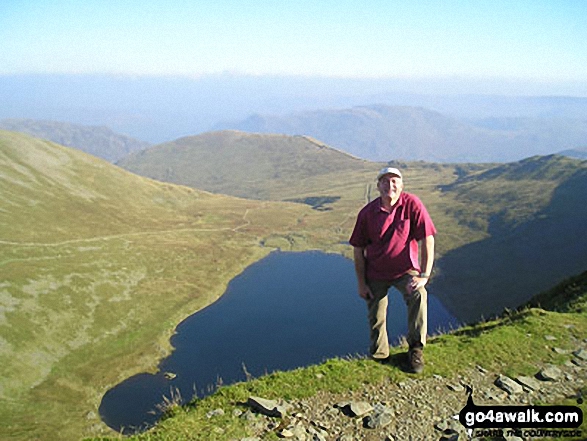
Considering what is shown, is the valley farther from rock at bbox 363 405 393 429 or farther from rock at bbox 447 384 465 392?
rock at bbox 447 384 465 392

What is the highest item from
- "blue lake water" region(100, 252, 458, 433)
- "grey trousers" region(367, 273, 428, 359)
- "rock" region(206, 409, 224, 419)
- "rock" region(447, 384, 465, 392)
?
"grey trousers" region(367, 273, 428, 359)

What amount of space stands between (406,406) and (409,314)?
8.90 feet

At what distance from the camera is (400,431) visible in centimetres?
1009

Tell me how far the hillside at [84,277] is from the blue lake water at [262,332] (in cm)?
400

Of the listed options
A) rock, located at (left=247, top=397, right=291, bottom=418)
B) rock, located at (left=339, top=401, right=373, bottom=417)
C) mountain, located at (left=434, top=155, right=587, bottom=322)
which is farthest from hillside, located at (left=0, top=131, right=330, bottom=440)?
mountain, located at (left=434, top=155, right=587, bottom=322)

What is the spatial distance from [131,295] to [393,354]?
106413mm

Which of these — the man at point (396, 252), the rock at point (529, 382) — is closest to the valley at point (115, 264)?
the man at point (396, 252)

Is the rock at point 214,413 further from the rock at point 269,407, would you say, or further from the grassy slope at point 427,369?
the rock at point 269,407

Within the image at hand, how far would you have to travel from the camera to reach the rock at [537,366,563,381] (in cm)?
1251

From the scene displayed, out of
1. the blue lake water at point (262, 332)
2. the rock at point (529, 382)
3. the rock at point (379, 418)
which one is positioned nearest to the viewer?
the rock at point (379, 418)

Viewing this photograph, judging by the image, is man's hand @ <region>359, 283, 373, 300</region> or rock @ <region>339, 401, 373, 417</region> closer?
rock @ <region>339, 401, 373, 417</region>

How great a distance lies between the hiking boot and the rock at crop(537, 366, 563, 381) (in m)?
3.72

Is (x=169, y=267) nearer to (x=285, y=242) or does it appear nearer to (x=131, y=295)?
(x=131, y=295)

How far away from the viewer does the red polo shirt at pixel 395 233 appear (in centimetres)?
1231
